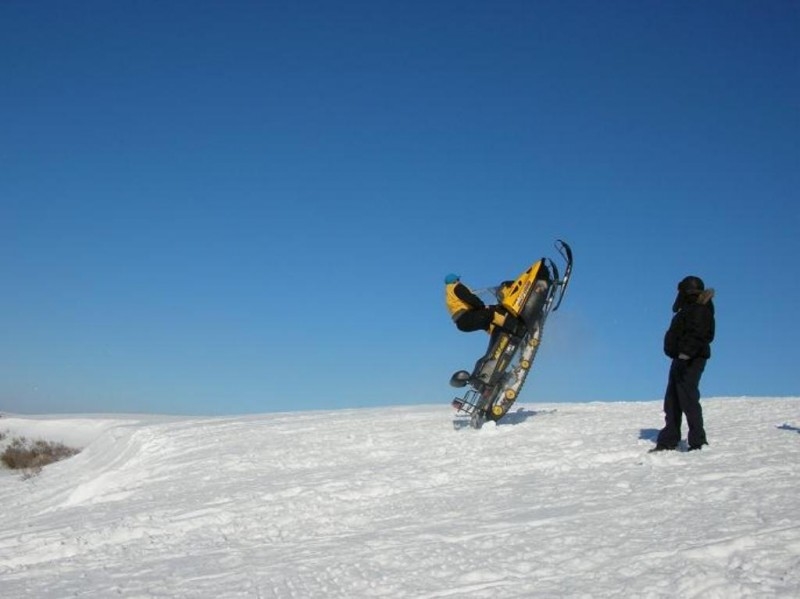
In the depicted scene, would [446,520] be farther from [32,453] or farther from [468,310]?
[32,453]

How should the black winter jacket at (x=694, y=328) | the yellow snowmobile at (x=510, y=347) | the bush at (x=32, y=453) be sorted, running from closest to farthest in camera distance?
the black winter jacket at (x=694, y=328), the yellow snowmobile at (x=510, y=347), the bush at (x=32, y=453)

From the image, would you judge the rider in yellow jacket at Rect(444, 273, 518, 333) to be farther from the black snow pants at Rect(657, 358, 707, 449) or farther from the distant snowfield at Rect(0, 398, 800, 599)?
the black snow pants at Rect(657, 358, 707, 449)

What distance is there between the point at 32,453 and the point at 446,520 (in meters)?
17.0

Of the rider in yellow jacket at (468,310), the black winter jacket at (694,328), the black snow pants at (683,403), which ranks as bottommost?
the black snow pants at (683,403)

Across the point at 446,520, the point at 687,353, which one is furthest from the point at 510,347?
the point at 446,520

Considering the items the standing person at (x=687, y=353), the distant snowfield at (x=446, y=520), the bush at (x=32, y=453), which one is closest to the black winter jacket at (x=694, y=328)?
the standing person at (x=687, y=353)

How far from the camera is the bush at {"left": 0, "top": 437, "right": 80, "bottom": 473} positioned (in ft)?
60.2

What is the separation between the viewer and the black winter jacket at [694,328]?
7691mm

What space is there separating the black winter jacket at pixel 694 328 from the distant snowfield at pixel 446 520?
3.42 ft

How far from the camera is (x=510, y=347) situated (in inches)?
441

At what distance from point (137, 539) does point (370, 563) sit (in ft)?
7.50

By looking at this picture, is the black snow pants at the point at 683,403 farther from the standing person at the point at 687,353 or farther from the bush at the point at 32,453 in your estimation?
the bush at the point at 32,453

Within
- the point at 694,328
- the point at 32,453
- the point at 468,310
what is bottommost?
the point at 32,453

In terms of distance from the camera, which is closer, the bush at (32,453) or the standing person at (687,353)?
the standing person at (687,353)
